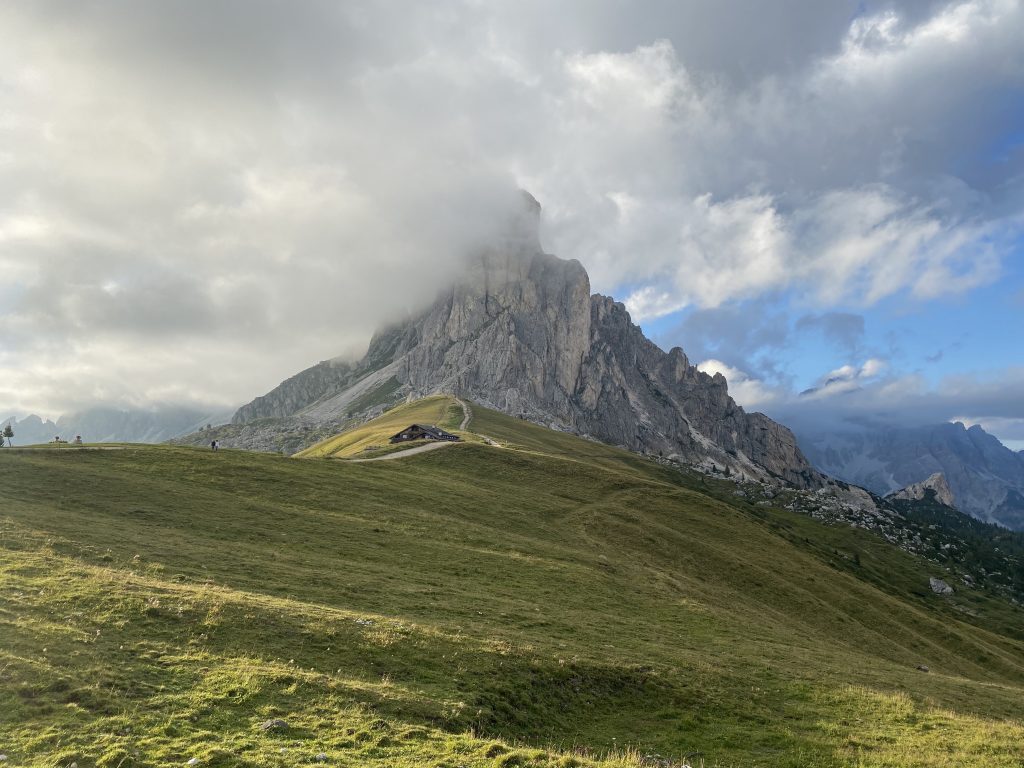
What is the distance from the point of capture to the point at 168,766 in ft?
46.0

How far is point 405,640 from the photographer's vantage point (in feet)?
83.8

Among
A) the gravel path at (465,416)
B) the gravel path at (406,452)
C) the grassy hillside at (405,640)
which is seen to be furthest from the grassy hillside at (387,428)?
the grassy hillside at (405,640)

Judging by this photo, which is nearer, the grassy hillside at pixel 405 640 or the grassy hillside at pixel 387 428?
the grassy hillside at pixel 405 640

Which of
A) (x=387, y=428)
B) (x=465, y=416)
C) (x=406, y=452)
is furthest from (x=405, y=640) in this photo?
(x=465, y=416)

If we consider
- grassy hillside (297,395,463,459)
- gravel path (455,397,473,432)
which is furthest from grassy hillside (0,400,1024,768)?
gravel path (455,397,473,432)

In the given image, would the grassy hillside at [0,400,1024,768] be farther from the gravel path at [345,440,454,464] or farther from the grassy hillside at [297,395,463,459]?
the grassy hillside at [297,395,463,459]

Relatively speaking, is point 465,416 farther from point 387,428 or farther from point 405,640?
point 405,640

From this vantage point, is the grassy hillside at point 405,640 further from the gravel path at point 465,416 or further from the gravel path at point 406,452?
the gravel path at point 465,416

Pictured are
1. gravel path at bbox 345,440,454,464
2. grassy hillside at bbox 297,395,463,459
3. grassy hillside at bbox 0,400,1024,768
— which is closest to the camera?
grassy hillside at bbox 0,400,1024,768

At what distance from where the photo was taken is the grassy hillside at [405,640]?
17.0 m

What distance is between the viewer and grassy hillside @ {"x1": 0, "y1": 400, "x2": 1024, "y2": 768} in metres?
17.0

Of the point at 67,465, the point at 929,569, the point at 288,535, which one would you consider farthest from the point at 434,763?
the point at 929,569

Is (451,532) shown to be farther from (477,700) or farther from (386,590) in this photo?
(477,700)

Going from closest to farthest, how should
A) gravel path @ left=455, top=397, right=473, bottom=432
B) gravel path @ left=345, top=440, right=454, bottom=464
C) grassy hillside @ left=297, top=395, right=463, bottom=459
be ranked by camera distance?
gravel path @ left=345, top=440, right=454, bottom=464
grassy hillside @ left=297, top=395, right=463, bottom=459
gravel path @ left=455, top=397, right=473, bottom=432
